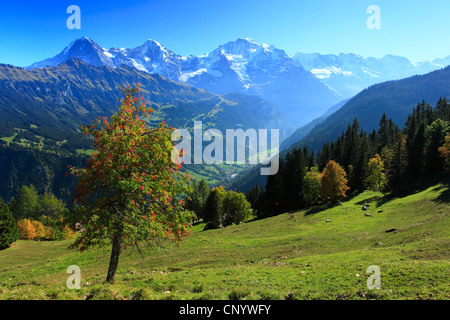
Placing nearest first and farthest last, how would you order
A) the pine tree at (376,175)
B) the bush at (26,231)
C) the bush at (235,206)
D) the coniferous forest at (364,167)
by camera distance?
the coniferous forest at (364,167)
the pine tree at (376,175)
the bush at (235,206)
the bush at (26,231)

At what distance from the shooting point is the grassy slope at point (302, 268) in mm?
12914

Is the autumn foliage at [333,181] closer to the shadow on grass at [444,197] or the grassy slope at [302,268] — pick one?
the grassy slope at [302,268]

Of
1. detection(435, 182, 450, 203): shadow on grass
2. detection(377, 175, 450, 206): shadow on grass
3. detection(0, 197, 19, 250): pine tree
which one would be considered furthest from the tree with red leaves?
detection(0, 197, 19, 250): pine tree

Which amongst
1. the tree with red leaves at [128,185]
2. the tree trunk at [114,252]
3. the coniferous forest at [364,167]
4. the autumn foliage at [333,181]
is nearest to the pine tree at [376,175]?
the coniferous forest at [364,167]

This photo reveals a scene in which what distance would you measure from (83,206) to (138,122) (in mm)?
6073

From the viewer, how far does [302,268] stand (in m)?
20.5

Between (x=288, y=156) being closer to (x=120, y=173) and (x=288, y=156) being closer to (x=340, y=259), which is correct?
(x=340, y=259)

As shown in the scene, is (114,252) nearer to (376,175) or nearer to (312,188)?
(312,188)

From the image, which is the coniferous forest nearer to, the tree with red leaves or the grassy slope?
the grassy slope

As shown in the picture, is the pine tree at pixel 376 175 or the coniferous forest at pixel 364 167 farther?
the pine tree at pixel 376 175

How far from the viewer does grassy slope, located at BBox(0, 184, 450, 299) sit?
12.9m

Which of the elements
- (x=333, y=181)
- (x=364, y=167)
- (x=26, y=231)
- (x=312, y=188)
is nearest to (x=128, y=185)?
(x=333, y=181)
